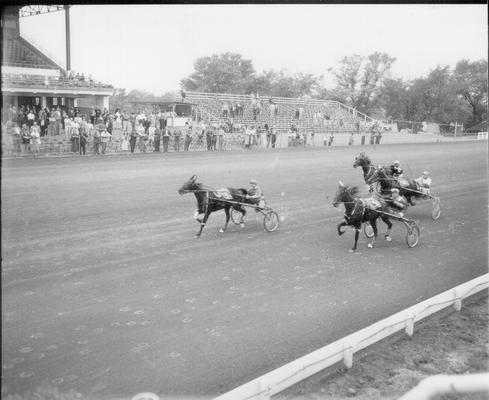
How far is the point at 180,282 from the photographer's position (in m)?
7.49

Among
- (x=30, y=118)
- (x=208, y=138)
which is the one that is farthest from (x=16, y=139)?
(x=208, y=138)

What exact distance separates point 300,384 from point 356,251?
5.03m

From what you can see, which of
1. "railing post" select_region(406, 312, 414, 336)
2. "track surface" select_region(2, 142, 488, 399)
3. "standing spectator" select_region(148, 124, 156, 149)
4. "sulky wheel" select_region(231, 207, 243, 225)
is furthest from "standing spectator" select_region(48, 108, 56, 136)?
"railing post" select_region(406, 312, 414, 336)

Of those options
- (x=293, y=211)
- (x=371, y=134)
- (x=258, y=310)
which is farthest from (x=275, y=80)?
(x=258, y=310)

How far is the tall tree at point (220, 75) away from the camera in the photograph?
3922 cm

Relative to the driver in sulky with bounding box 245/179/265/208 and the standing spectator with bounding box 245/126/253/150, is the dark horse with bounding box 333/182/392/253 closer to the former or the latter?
the driver in sulky with bounding box 245/179/265/208

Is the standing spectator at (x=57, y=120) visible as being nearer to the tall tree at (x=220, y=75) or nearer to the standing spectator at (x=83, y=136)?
the standing spectator at (x=83, y=136)

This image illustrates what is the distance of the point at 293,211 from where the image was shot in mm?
13312

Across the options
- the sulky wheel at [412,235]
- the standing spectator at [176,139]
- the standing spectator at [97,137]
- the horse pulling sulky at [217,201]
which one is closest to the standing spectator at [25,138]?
the standing spectator at [97,137]

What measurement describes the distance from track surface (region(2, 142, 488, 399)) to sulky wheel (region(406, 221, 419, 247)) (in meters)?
0.15

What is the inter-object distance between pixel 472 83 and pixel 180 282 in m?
33.9

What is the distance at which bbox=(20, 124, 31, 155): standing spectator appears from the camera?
20.2 metres

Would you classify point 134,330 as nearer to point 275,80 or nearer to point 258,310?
point 258,310

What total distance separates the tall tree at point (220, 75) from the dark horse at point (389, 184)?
2883 cm
